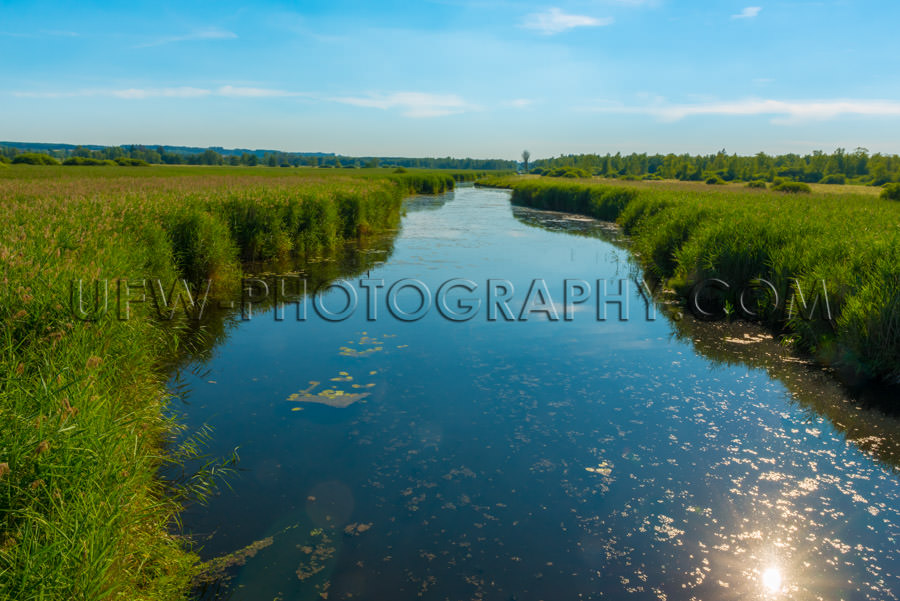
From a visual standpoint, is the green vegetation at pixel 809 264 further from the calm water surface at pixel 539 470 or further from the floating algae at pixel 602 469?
the floating algae at pixel 602 469

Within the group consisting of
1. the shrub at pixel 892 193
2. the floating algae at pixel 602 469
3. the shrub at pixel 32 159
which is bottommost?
the floating algae at pixel 602 469

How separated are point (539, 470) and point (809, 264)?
678 centimetres

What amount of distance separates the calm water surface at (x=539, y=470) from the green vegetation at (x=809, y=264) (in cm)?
66

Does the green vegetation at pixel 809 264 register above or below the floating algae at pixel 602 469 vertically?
above

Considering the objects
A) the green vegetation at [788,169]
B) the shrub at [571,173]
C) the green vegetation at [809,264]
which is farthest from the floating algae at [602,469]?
the shrub at [571,173]

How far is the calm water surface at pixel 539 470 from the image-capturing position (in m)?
3.80

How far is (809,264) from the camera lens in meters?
9.09

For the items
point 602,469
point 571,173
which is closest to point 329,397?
point 602,469

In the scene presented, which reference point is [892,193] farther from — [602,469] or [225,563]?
[225,563]

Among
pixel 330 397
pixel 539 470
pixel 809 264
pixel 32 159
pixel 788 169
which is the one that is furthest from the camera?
pixel 788 169

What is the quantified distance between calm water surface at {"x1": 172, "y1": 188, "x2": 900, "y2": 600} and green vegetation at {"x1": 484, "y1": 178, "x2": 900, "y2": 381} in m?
0.66

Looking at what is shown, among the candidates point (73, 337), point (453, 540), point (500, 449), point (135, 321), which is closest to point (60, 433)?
point (73, 337)

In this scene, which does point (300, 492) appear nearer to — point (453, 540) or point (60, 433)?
point (453, 540)

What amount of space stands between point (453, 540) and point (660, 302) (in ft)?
29.1
